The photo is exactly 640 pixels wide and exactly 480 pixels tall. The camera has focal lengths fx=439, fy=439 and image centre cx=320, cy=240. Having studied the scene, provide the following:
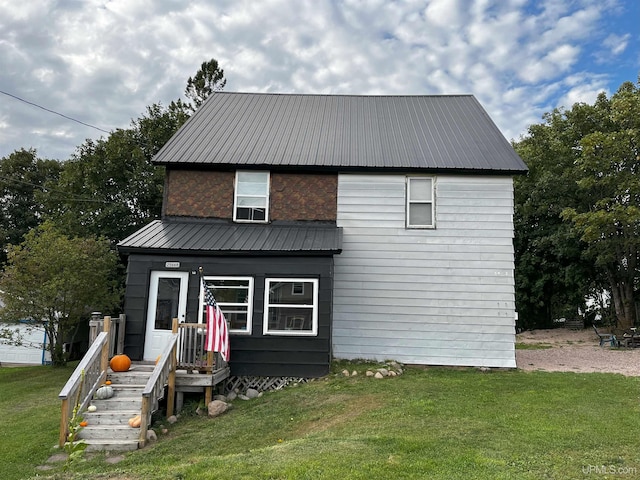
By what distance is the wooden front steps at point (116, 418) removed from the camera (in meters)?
6.51

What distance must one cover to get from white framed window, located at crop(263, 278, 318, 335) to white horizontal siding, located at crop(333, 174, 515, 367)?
1.33m

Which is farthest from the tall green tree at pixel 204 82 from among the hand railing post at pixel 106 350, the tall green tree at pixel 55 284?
the hand railing post at pixel 106 350

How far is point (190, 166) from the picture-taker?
11.6 metres

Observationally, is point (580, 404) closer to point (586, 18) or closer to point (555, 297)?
point (586, 18)

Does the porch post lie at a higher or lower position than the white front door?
lower

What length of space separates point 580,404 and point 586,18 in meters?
10.8

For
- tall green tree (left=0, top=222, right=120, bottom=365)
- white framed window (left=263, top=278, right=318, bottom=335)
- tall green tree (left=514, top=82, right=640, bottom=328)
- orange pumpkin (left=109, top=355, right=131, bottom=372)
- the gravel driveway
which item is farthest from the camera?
tall green tree (left=514, top=82, right=640, bottom=328)

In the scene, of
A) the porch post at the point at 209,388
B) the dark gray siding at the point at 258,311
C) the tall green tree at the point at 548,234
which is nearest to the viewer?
the porch post at the point at 209,388

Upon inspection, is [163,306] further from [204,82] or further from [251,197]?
[204,82]

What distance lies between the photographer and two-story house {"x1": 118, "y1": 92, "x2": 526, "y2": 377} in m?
9.75

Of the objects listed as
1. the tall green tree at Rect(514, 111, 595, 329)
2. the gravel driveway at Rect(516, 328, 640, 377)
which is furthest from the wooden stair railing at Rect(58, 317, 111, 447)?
the tall green tree at Rect(514, 111, 595, 329)

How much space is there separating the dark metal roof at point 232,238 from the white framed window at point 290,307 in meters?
0.72

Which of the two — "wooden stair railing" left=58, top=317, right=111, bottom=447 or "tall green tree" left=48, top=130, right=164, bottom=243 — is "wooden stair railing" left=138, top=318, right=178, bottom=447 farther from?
"tall green tree" left=48, top=130, right=164, bottom=243

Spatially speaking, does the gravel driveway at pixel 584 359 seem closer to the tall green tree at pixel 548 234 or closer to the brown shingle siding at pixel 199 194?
the tall green tree at pixel 548 234
